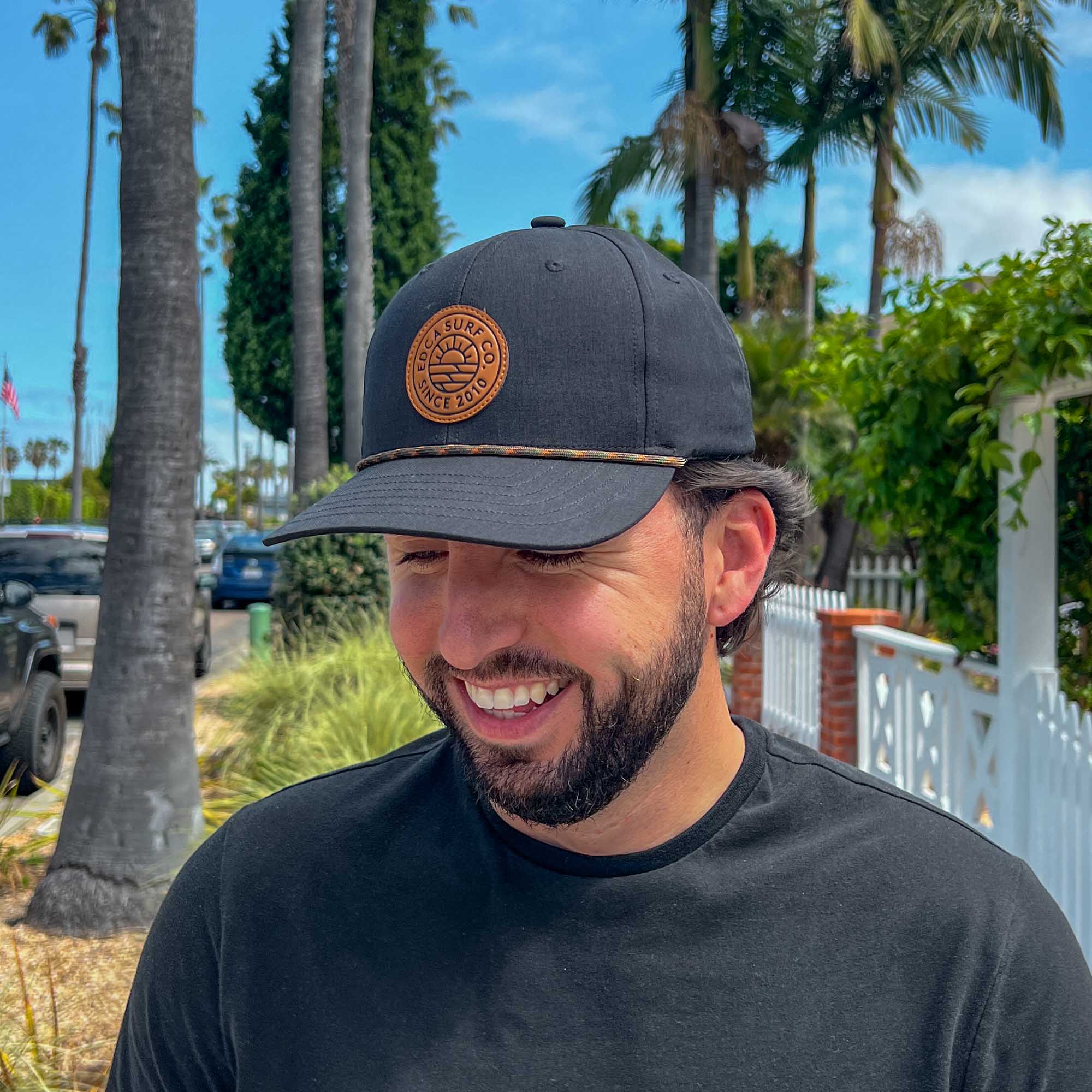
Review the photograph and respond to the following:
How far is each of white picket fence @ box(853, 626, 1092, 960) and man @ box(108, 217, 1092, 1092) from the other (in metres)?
2.25

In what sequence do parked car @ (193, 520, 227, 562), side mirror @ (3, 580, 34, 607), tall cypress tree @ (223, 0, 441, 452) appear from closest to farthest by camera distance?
side mirror @ (3, 580, 34, 607) → tall cypress tree @ (223, 0, 441, 452) → parked car @ (193, 520, 227, 562)

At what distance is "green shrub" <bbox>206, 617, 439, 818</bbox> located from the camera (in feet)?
18.7

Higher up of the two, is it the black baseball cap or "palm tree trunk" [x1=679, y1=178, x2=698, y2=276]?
"palm tree trunk" [x1=679, y1=178, x2=698, y2=276]

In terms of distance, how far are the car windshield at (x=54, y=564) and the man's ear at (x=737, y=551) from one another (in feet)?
31.1

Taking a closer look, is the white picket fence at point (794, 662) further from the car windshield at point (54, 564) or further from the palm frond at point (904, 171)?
the palm frond at point (904, 171)

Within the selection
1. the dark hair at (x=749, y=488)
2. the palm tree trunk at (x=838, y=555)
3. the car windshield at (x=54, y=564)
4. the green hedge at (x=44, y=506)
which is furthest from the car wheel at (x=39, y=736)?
the green hedge at (x=44, y=506)

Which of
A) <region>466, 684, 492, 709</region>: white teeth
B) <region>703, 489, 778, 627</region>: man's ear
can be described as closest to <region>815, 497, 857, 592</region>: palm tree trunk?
<region>703, 489, 778, 627</region>: man's ear

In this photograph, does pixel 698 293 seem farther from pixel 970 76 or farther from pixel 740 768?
pixel 970 76

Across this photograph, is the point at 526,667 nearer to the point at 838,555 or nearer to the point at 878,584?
the point at 838,555

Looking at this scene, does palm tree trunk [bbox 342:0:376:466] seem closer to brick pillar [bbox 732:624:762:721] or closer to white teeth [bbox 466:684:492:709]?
brick pillar [bbox 732:624:762:721]

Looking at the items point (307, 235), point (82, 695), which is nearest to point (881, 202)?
point (307, 235)

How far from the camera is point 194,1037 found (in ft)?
4.13

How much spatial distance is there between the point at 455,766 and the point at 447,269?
2.11 ft

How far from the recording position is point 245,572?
2161 cm
